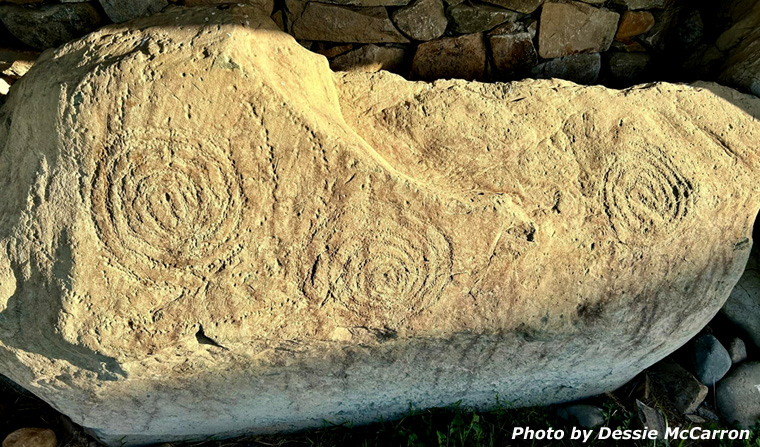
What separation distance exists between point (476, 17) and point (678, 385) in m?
1.97

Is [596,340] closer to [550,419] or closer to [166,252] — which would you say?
[550,419]

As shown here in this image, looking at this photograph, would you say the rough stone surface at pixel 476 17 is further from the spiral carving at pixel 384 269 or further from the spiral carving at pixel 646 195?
the spiral carving at pixel 384 269

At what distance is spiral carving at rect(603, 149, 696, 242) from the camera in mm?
2016

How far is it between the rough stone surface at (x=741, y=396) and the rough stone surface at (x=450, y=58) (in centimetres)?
191

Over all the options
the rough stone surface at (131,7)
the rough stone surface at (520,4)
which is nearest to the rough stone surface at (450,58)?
the rough stone surface at (520,4)

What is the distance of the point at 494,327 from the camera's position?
1970mm

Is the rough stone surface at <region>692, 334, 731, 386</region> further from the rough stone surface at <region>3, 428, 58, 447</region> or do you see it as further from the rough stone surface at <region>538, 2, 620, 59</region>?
the rough stone surface at <region>3, 428, 58, 447</region>

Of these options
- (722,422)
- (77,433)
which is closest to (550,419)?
(722,422)

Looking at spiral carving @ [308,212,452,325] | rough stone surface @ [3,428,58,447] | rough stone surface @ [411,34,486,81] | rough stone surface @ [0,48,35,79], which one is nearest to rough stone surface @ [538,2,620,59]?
rough stone surface @ [411,34,486,81]

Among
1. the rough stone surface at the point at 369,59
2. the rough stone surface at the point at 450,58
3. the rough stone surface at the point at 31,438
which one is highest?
the rough stone surface at the point at 450,58

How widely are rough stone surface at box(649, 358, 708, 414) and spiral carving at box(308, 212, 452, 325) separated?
1550mm

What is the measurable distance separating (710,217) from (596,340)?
0.61 meters

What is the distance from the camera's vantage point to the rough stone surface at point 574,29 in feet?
7.84

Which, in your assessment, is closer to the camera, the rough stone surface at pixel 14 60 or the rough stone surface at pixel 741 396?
the rough stone surface at pixel 14 60
